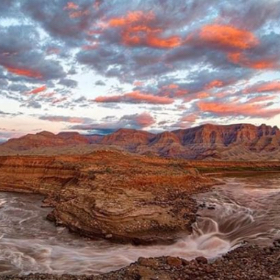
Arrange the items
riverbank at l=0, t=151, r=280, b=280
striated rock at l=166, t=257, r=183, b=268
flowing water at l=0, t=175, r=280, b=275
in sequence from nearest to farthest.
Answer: riverbank at l=0, t=151, r=280, b=280 < striated rock at l=166, t=257, r=183, b=268 < flowing water at l=0, t=175, r=280, b=275

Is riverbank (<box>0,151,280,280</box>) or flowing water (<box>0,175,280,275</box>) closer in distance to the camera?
riverbank (<box>0,151,280,280</box>)

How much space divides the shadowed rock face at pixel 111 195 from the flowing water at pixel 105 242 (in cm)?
117

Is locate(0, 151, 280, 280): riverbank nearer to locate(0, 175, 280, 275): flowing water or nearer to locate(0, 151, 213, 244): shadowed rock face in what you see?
locate(0, 151, 213, 244): shadowed rock face

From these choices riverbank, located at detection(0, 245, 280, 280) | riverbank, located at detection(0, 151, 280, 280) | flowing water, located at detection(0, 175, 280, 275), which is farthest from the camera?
flowing water, located at detection(0, 175, 280, 275)

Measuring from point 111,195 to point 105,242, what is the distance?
23.7 feet

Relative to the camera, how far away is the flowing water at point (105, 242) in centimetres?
1953

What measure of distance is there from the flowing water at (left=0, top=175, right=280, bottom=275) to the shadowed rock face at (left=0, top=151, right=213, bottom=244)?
3.85ft

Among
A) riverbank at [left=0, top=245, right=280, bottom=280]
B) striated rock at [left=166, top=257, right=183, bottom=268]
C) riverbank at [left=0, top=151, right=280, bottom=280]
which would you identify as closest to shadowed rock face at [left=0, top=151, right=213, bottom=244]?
riverbank at [left=0, top=151, right=280, bottom=280]

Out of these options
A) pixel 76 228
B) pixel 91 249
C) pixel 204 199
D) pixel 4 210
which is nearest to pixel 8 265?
pixel 91 249

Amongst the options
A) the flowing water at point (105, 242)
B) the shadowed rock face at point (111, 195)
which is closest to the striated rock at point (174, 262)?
Answer: the flowing water at point (105, 242)

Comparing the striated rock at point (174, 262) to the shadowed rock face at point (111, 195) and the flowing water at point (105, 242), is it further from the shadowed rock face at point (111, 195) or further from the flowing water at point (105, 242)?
the shadowed rock face at point (111, 195)

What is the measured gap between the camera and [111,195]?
3061 cm

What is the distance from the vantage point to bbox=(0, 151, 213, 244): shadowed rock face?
24859 mm

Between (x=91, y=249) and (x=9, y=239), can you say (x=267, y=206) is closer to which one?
(x=91, y=249)
